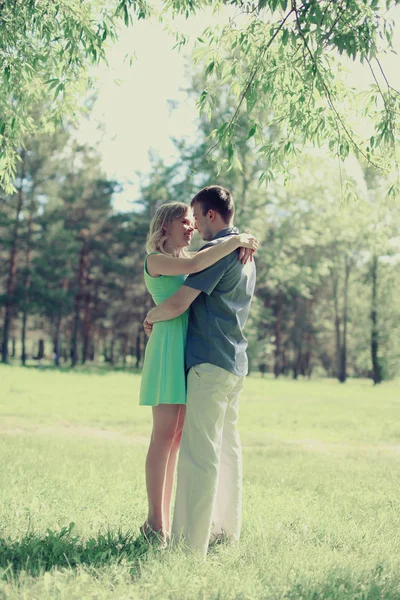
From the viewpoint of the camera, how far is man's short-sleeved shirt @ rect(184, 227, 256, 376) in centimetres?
457

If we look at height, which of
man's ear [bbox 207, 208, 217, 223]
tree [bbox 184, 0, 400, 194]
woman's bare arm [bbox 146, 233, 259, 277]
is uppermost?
tree [bbox 184, 0, 400, 194]

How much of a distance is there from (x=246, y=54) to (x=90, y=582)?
463 centimetres

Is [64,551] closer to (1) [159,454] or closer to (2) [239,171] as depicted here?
(1) [159,454]

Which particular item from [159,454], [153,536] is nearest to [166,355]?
[159,454]

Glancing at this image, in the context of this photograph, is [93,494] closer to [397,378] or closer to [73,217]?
[73,217]

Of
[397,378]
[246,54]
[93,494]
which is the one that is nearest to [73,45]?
[246,54]

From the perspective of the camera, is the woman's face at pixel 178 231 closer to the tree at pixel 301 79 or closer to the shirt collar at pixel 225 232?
the shirt collar at pixel 225 232

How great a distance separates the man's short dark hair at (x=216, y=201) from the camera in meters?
4.70

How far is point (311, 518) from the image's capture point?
6.04 meters

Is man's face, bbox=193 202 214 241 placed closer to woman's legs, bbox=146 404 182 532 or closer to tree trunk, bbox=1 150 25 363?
woman's legs, bbox=146 404 182 532

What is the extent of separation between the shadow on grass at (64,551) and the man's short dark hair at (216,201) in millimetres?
2359

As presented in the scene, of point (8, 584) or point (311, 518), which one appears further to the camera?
point (311, 518)

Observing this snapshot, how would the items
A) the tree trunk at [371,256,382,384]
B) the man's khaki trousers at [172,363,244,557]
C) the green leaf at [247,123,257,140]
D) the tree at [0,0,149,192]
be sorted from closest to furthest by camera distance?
the man's khaki trousers at [172,363,244,557] < the green leaf at [247,123,257,140] < the tree at [0,0,149,192] < the tree trunk at [371,256,382,384]

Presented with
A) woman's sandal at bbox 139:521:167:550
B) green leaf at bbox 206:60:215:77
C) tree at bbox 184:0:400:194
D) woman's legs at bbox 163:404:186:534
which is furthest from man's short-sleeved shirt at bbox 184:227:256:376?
green leaf at bbox 206:60:215:77
